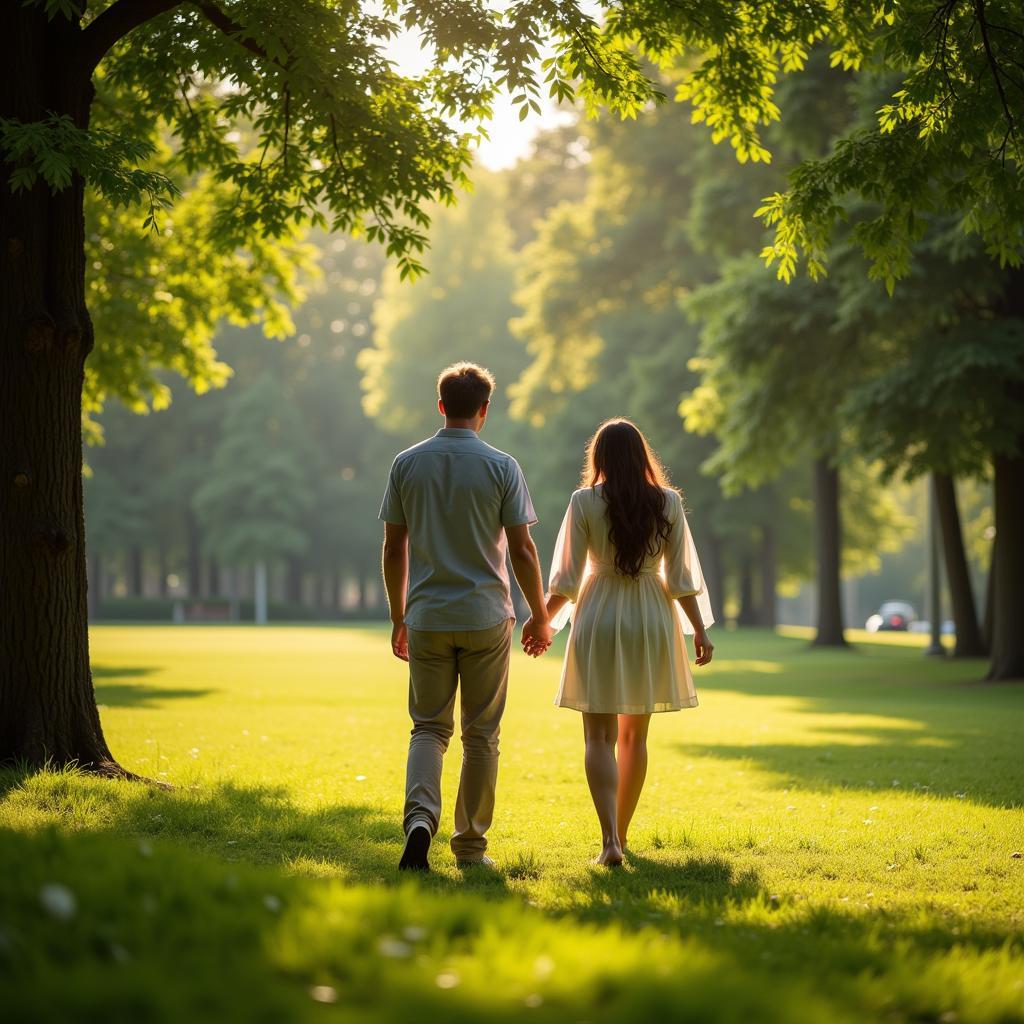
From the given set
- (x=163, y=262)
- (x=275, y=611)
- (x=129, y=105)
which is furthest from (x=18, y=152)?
(x=275, y=611)

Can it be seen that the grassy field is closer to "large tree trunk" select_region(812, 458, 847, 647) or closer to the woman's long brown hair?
the woman's long brown hair

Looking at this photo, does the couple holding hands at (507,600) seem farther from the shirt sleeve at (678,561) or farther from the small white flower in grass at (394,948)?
the small white flower in grass at (394,948)

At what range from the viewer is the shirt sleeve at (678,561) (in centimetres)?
629

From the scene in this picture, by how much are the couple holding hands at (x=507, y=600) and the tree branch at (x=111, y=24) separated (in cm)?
416

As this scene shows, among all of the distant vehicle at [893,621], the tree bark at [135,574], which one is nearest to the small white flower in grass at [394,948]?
the tree bark at [135,574]

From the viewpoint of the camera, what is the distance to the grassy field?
3205mm

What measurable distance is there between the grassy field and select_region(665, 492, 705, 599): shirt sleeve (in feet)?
4.65

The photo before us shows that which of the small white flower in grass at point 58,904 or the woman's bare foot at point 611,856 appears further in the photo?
the woman's bare foot at point 611,856

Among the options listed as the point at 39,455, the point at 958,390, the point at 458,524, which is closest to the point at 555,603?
the point at 458,524

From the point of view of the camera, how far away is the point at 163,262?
16.6 metres

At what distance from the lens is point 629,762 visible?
20.9 ft

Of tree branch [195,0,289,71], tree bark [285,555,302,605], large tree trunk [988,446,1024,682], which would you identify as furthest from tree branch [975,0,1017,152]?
tree bark [285,555,302,605]

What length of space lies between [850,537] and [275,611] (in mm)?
28588

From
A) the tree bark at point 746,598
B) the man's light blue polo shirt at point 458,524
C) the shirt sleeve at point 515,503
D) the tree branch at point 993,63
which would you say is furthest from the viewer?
the tree bark at point 746,598
